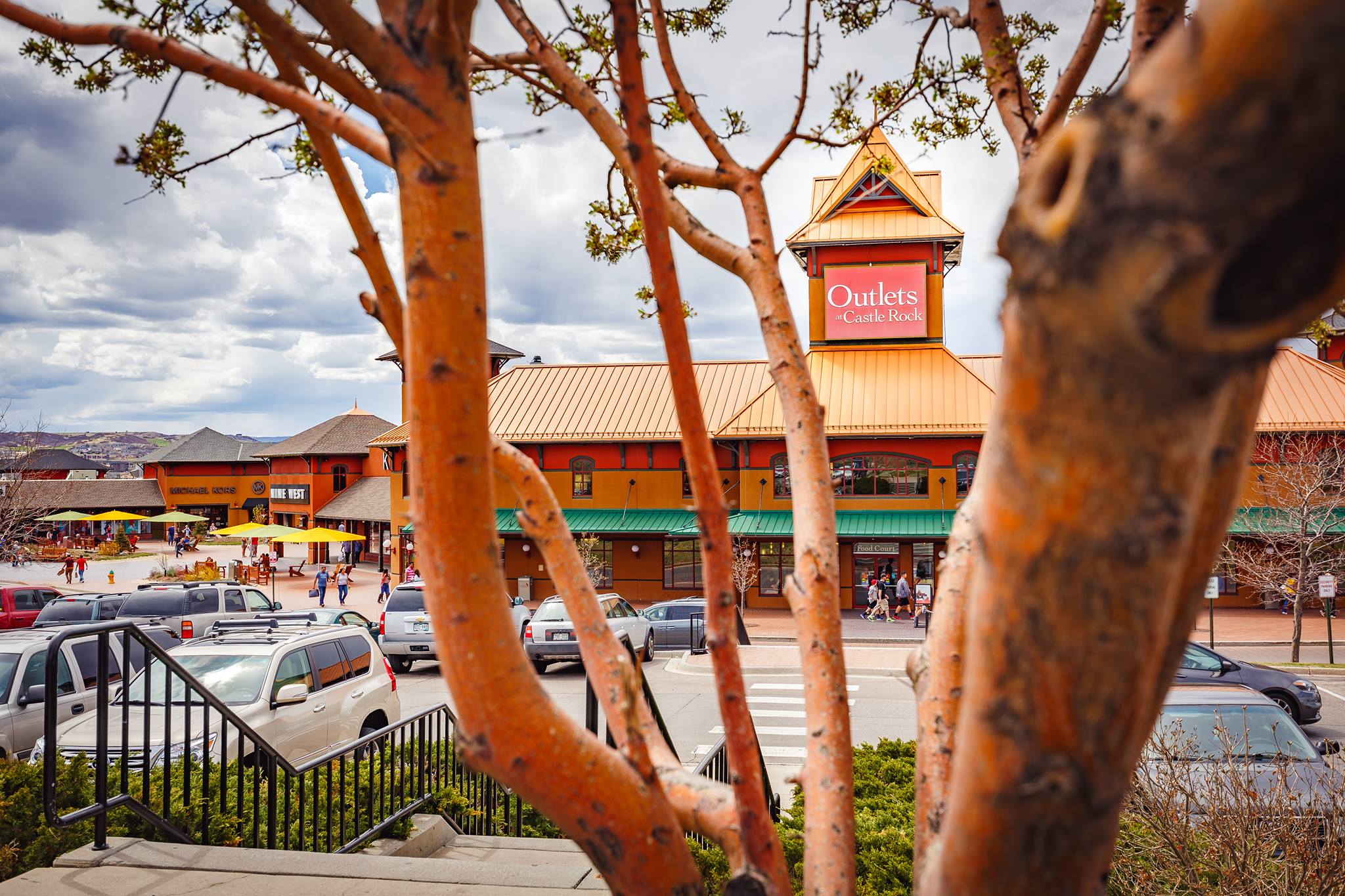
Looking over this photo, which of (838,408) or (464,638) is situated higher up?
(838,408)

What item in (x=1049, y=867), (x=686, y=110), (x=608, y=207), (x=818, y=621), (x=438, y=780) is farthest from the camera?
(x=438, y=780)

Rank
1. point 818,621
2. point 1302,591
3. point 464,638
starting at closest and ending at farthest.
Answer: point 464,638, point 818,621, point 1302,591

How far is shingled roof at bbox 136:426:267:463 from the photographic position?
62781 millimetres

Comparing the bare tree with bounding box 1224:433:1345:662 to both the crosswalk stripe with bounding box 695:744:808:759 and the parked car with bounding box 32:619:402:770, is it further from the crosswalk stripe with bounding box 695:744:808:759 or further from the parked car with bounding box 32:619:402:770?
the parked car with bounding box 32:619:402:770

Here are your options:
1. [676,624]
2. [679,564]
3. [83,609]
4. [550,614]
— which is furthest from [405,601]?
[679,564]

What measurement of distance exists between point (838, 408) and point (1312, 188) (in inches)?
1103

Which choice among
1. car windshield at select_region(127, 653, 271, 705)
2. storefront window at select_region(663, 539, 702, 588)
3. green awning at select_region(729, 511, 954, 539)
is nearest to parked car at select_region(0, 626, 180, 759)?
car windshield at select_region(127, 653, 271, 705)

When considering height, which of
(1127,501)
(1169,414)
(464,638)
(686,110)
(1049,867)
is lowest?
(1049,867)

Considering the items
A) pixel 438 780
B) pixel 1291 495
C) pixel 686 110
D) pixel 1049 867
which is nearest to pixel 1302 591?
pixel 1291 495

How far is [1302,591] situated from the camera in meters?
19.8

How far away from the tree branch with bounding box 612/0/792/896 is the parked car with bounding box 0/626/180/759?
8.79 meters

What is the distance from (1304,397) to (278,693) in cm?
3043

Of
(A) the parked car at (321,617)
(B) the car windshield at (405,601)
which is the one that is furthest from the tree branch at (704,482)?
(B) the car windshield at (405,601)

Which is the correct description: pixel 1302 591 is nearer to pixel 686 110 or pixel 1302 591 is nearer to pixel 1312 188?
pixel 686 110
